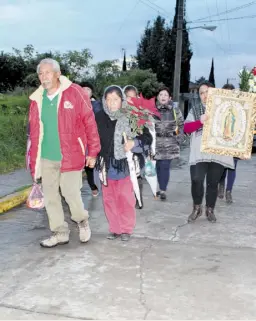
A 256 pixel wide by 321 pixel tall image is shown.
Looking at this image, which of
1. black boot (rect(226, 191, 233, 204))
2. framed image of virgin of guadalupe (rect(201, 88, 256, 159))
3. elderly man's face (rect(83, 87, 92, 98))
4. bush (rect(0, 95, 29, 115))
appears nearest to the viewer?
framed image of virgin of guadalupe (rect(201, 88, 256, 159))

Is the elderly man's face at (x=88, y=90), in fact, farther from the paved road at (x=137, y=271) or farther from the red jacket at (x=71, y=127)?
the red jacket at (x=71, y=127)

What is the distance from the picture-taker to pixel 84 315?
3.49m

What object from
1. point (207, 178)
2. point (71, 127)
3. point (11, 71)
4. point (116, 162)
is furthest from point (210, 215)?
point (11, 71)

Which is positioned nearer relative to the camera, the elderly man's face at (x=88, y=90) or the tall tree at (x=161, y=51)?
the elderly man's face at (x=88, y=90)

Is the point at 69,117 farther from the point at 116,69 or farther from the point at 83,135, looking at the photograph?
the point at 116,69

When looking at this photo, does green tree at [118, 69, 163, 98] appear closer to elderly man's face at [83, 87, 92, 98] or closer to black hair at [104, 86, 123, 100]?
elderly man's face at [83, 87, 92, 98]

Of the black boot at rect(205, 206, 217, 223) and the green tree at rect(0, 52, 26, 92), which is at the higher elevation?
the green tree at rect(0, 52, 26, 92)

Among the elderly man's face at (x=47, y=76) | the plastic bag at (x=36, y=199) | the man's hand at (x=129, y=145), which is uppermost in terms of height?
the elderly man's face at (x=47, y=76)

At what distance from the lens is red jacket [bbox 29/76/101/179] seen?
15.8 feet

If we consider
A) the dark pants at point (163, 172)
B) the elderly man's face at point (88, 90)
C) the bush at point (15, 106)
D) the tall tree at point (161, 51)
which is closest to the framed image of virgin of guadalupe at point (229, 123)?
the dark pants at point (163, 172)

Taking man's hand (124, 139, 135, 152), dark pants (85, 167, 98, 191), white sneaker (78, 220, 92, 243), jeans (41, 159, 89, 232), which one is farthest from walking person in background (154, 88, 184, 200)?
jeans (41, 159, 89, 232)

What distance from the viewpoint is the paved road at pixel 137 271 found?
142 inches

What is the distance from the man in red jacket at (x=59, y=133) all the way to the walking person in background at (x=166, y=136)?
2699 millimetres

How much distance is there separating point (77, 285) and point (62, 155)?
1414 mm
